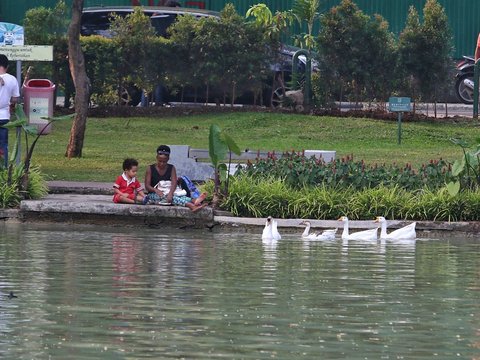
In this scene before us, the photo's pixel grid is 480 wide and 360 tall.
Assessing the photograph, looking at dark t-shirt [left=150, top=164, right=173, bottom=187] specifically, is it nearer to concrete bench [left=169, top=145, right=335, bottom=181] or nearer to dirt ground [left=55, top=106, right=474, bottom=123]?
concrete bench [left=169, top=145, right=335, bottom=181]

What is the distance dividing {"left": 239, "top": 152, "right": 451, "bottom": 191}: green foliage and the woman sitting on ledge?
1031mm

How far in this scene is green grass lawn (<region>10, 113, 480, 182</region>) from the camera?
25.1 meters

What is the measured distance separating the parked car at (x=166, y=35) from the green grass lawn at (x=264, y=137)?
7.43ft

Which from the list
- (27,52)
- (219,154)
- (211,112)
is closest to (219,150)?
(219,154)

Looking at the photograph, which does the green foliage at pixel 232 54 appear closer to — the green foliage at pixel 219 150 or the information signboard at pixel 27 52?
the information signboard at pixel 27 52

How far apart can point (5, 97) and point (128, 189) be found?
234 cm

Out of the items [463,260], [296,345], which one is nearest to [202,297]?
[296,345]

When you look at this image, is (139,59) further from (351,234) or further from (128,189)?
(351,234)

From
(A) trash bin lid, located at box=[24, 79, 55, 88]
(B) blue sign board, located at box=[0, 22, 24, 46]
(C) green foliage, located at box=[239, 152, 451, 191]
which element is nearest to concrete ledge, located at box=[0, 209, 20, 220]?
(C) green foliage, located at box=[239, 152, 451, 191]

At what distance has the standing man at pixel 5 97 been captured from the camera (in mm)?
20234

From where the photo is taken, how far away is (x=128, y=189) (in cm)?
1923

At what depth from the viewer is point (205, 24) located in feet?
102

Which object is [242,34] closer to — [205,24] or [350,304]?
[205,24]

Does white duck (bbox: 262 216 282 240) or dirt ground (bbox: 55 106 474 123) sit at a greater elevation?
dirt ground (bbox: 55 106 474 123)
